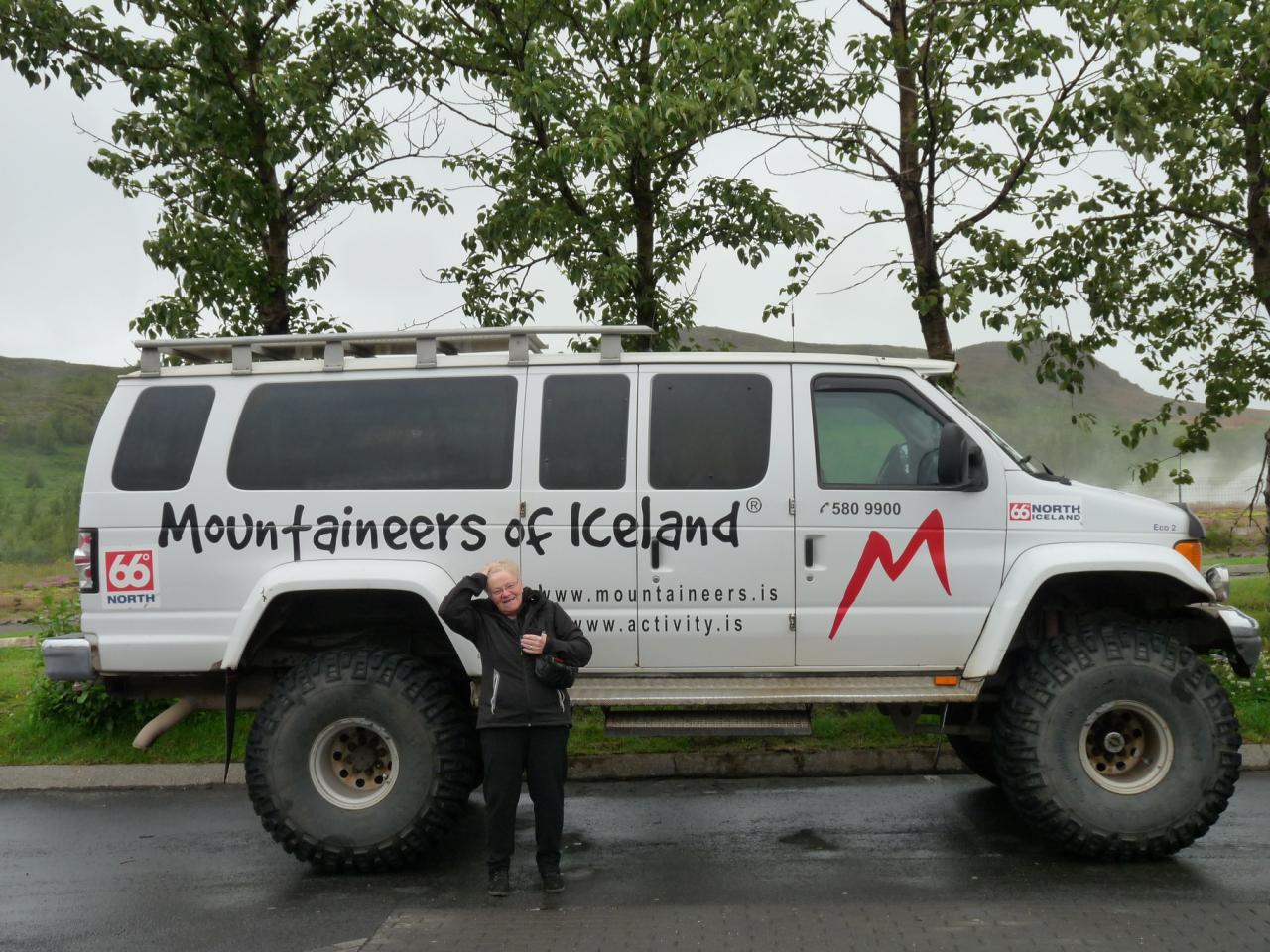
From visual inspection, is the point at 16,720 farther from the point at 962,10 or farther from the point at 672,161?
the point at 962,10

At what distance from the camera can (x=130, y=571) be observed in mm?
6707

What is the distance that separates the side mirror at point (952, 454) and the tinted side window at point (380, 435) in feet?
6.86

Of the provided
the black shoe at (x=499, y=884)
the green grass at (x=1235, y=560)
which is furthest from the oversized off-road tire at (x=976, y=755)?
the green grass at (x=1235, y=560)

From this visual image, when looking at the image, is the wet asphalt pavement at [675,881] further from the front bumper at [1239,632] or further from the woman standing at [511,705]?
the front bumper at [1239,632]

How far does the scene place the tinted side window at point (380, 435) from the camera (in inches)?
267

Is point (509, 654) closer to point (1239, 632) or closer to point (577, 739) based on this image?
point (577, 739)

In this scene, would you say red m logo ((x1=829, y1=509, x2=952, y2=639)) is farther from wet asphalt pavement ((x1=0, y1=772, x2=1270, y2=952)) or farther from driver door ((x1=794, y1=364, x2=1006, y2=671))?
wet asphalt pavement ((x1=0, y1=772, x2=1270, y2=952))

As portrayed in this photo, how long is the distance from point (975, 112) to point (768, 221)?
1814 mm

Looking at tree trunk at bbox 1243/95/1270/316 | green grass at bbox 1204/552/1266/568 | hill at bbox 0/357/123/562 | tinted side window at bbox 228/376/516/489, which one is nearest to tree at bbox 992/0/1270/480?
tree trunk at bbox 1243/95/1270/316

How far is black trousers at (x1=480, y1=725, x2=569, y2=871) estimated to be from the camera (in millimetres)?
6172

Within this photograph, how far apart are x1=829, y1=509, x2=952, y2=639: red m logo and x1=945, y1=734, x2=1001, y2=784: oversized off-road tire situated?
1.82 metres

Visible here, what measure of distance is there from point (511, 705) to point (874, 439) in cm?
226

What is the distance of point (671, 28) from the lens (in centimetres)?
1002

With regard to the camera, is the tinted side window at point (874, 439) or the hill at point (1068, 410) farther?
the hill at point (1068, 410)
